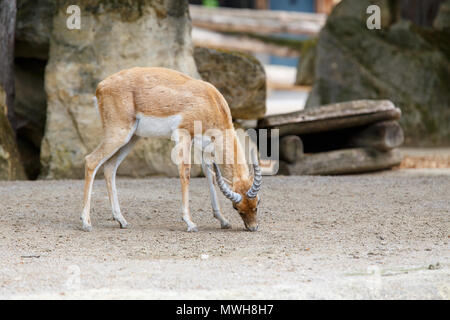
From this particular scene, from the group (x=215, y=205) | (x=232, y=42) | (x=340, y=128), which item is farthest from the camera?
(x=232, y=42)

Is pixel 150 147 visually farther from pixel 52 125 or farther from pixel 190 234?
pixel 190 234

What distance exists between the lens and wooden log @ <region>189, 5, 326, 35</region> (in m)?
16.9

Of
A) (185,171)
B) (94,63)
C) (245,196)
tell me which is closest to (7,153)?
(94,63)

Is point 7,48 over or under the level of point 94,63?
over

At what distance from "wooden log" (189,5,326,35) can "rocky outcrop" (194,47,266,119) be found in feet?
25.4

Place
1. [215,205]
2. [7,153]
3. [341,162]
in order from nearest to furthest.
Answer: [215,205], [7,153], [341,162]

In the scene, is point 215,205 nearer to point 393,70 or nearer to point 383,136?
point 383,136

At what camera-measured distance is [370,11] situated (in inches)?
513

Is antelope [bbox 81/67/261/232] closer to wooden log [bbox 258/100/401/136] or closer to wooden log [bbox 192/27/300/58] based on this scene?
wooden log [bbox 258/100/401/136]

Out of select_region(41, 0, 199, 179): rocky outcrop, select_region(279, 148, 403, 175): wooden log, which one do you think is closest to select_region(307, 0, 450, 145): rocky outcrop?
select_region(279, 148, 403, 175): wooden log

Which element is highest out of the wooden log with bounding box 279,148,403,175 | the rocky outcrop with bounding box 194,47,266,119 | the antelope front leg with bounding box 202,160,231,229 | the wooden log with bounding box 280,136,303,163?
the rocky outcrop with bounding box 194,47,266,119

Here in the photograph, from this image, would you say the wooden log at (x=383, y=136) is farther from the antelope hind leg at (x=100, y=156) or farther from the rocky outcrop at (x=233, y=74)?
the antelope hind leg at (x=100, y=156)

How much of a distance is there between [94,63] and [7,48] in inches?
42.0

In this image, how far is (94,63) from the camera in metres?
8.81
